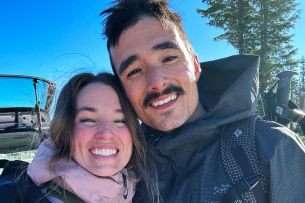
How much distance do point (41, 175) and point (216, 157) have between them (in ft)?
4.30

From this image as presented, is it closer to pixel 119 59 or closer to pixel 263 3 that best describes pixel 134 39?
pixel 119 59

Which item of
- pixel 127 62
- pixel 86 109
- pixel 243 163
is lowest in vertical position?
pixel 243 163

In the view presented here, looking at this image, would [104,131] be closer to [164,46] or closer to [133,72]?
[133,72]

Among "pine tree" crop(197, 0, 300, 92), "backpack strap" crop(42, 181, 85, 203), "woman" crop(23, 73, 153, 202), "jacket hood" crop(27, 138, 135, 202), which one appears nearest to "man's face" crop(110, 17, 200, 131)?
"woman" crop(23, 73, 153, 202)

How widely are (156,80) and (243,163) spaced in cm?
99

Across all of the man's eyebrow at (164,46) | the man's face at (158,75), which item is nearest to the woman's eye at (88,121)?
the man's face at (158,75)

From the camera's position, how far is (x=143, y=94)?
6.79 feet

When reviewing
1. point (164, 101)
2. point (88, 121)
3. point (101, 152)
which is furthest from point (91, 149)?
point (164, 101)

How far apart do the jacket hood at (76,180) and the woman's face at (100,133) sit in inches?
2.8

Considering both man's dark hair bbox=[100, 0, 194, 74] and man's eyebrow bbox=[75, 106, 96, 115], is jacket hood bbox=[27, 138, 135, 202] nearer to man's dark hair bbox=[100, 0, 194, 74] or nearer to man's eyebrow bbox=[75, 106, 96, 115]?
man's eyebrow bbox=[75, 106, 96, 115]

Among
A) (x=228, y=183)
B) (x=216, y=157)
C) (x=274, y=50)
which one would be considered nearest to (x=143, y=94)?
(x=216, y=157)

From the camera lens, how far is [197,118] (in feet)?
6.56

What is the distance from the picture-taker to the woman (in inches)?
64.7

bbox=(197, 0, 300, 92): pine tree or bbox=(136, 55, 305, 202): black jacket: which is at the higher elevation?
bbox=(197, 0, 300, 92): pine tree
